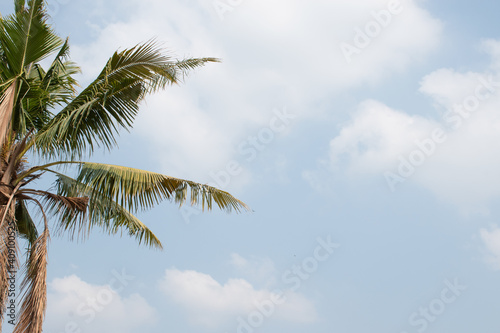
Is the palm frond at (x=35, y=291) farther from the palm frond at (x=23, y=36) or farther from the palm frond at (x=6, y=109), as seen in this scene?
the palm frond at (x=23, y=36)

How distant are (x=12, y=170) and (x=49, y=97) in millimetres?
1606

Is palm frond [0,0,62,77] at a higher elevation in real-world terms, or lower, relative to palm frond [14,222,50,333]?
higher

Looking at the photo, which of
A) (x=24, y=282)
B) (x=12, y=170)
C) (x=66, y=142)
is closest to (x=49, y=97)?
(x=66, y=142)

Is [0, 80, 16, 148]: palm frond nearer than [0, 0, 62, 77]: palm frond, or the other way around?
[0, 80, 16, 148]: palm frond

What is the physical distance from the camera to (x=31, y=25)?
9086 millimetres

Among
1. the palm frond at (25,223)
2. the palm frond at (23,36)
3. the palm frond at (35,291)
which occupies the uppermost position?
the palm frond at (23,36)

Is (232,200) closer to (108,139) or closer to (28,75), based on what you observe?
(108,139)

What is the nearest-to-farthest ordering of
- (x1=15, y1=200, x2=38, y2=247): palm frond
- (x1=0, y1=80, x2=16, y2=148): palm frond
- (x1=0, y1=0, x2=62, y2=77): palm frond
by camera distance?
(x1=0, y1=80, x2=16, y2=148): palm frond, (x1=0, y1=0, x2=62, y2=77): palm frond, (x1=15, y1=200, x2=38, y2=247): palm frond

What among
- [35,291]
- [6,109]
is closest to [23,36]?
[6,109]

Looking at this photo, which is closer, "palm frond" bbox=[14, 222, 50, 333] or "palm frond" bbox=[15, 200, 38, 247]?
"palm frond" bbox=[14, 222, 50, 333]

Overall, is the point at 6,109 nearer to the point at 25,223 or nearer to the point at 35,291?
the point at 35,291

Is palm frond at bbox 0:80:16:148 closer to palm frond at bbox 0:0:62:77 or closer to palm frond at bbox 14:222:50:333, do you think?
palm frond at bbox 0:0:62:77

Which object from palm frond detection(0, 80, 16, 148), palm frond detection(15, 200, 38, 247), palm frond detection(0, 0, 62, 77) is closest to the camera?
palm frond detection(0, 80, 16, 148)

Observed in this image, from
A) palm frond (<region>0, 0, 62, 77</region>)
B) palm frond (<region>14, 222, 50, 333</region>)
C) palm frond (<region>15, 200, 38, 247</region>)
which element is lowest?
palm frond (<region>14, 222, 50, 333</region>)
